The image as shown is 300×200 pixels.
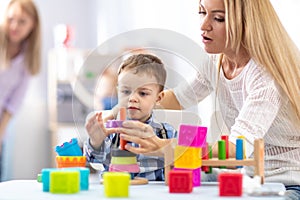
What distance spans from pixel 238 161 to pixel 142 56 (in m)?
0.26

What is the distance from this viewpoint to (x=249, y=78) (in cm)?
135

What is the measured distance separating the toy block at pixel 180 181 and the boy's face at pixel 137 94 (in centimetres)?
15

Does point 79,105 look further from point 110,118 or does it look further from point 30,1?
point 30,1

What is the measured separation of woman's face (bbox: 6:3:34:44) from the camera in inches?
152

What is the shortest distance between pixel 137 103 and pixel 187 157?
0.44 ft

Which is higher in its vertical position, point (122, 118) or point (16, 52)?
point (16, 52)

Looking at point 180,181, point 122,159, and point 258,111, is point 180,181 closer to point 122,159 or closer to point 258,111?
point 122,159

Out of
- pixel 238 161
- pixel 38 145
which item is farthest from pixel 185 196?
pixel 38 145

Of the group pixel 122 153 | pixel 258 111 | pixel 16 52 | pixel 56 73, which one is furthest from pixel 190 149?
pixel 56 73

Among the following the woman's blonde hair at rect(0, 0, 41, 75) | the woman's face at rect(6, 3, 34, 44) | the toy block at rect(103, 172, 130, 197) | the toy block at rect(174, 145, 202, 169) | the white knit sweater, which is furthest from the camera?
the woman's face at rect(6, 3, 34, 44)

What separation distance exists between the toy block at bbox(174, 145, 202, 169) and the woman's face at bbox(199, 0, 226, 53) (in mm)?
318

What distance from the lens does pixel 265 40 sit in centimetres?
137

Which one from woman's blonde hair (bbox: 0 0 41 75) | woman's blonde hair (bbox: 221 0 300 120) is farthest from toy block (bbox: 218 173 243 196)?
woman's blonde hair (bbox: 0 0 41 75)

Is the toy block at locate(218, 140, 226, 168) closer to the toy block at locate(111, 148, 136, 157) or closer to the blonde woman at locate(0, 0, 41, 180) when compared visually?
the toy block at locate(111, 148, 136, 157)
